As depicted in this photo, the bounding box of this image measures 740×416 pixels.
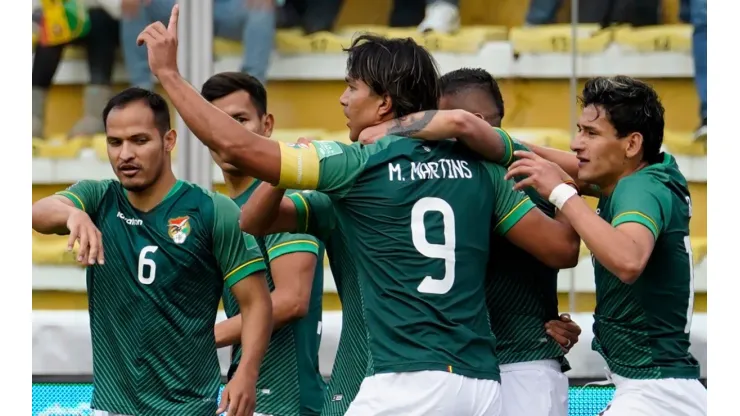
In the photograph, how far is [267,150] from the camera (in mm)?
3340

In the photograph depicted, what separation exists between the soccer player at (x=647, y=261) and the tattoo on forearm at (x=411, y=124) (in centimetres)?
30

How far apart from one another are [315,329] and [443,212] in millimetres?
1452

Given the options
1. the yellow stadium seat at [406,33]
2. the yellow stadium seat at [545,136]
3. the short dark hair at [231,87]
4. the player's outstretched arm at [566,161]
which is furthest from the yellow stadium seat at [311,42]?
the player's outstretched arm at [566,161]

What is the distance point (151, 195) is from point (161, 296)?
0.40m

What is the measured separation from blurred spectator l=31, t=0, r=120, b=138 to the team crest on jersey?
3680mm

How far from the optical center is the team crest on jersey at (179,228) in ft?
13.7

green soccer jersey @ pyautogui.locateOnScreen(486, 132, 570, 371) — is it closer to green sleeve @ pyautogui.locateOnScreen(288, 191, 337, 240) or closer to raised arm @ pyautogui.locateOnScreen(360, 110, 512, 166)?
raised arm @ pyautogui.locateOnScreen(360, 110, 512, 166)

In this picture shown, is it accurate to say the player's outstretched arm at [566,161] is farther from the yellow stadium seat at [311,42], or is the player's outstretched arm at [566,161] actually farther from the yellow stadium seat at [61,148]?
the yellow stadium seat at [61,148]

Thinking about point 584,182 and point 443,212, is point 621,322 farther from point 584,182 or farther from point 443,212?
point 443,212

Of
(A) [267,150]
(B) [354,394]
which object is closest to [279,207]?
(A) [267,150]

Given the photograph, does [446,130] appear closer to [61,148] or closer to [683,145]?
[683,145]

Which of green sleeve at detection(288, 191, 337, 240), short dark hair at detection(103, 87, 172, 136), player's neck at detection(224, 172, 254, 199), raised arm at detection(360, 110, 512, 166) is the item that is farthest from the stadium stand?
raised arm at detection(360, 110, 512, 166)

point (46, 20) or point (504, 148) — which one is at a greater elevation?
point (46, 20)

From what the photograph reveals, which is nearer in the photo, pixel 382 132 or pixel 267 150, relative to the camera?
pixel 267 150
